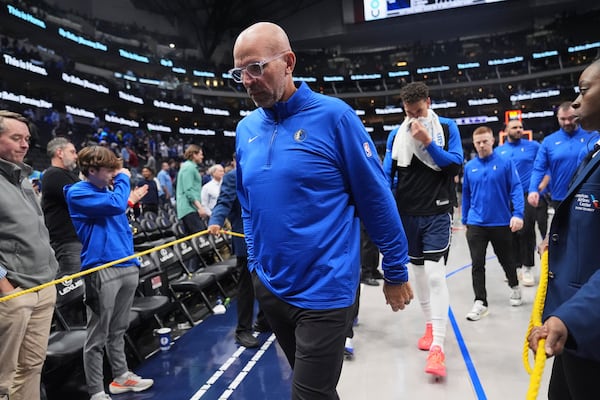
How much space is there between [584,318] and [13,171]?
8.52ft

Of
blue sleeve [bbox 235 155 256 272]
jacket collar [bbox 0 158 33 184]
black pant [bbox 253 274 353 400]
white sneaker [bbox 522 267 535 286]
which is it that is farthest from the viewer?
white sneaker [bbox 522 267 535 286]

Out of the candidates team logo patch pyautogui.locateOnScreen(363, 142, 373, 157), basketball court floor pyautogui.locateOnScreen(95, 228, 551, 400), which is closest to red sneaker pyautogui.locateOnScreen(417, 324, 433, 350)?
basketball court floor pyautogui.locateOnScreen(95, 228, 551, 400)

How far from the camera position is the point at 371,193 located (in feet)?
5.28

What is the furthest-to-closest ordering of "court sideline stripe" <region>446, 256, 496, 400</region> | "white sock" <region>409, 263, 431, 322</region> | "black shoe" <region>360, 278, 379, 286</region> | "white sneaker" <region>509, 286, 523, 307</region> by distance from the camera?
"black shoe" <region>360, 278, 379, 286</region>, "white sneaker" <region>509, 286, 523, 307</region>, "white sock" <region>409, 263, 431, 322</region>, "court sideline stripe" <region>446, 256, 496, 400</region>

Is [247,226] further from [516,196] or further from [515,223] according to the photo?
[516,196]

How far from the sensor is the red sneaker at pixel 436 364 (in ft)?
9.40

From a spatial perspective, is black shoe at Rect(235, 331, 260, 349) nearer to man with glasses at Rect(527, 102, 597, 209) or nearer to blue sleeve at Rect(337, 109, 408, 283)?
blue sleeve at Rect(337, 109, 408, 283)

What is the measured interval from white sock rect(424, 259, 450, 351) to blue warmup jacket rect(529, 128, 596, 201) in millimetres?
2252

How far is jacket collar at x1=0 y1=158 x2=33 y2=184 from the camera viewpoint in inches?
89.1

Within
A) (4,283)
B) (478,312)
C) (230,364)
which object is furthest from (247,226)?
(478,312)

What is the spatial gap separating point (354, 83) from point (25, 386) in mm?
36437

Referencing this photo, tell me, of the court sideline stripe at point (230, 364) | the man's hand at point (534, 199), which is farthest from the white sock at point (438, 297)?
the man's hand at point (534, 199)

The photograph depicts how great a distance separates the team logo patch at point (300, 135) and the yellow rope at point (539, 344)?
0.91 m

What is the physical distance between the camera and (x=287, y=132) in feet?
5.26
